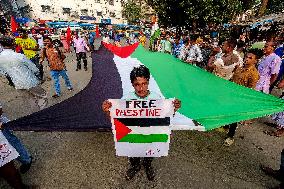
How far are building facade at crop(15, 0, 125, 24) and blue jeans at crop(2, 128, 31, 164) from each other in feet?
177

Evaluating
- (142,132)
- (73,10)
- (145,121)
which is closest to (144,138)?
(142,132)

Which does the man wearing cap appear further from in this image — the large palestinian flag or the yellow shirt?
the large palestinian flag

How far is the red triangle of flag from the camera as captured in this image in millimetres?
3149

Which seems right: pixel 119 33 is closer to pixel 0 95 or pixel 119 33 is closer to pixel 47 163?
pixel 0 95

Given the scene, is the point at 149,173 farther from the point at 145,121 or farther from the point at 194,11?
the point at 194,11

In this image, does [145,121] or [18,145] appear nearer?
[145,121]

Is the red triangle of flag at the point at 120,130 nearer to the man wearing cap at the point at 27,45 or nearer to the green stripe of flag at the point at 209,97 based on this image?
the green stripe of flag at the point at 209,97

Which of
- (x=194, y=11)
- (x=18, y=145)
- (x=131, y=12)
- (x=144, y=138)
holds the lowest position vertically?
(x=131, y=12)

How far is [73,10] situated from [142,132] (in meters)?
56.7

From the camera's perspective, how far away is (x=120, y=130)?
3201 millimetres

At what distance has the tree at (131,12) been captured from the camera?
53.5m

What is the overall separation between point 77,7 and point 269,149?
55.9 metres

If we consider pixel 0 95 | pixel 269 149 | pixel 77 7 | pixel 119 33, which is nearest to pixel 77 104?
pixel 269 149

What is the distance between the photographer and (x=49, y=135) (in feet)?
18.2
